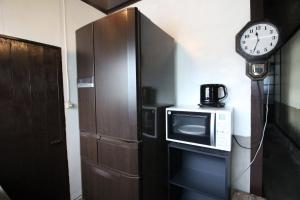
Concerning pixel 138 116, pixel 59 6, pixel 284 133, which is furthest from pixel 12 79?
pixel 284 133

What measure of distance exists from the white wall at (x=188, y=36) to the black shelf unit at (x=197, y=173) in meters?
0.21

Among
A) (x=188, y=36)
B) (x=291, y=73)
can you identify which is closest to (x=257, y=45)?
(x=188, y=36)

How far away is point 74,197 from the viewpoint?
189 centimetres

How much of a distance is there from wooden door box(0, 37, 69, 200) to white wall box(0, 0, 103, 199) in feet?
0.26

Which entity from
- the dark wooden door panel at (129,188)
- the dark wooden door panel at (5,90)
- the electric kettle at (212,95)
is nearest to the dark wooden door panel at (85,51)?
the dark wooden door panel at (5,90)

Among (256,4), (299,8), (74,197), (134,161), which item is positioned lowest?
(74,197)

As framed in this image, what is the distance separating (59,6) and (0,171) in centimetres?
163

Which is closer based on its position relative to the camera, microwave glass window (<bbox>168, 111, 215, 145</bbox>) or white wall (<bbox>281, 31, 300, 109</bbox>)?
microwave glass window (<bbox>168, 111, 215, 145</bbox>)

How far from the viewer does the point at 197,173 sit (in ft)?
5.34

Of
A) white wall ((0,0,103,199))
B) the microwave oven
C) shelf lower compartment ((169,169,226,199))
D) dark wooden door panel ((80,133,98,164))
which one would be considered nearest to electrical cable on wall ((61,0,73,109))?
white wall ((0,0,103,199))

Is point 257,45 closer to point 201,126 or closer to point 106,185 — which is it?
point 201,126

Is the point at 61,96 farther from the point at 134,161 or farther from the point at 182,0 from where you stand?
the point at 182,0

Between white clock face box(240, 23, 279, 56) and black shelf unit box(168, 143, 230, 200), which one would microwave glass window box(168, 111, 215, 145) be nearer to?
black shelf unit box(168, 143, 230, 200)

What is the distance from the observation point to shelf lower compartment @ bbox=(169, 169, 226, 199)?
1.33 meters
